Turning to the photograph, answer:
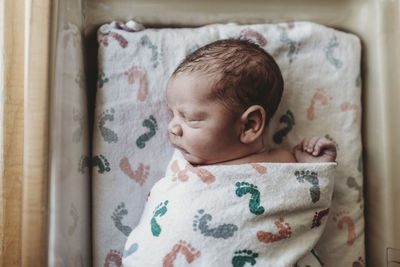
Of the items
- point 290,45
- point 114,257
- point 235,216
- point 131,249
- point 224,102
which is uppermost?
point 290,45

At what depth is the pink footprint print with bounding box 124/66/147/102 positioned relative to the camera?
3.35 feet

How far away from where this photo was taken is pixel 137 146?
3.34 feet

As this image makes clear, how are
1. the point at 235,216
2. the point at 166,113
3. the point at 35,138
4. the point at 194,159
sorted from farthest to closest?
the point at 166,113
the point at 194,159
the point at 235,216
the point at 35,138

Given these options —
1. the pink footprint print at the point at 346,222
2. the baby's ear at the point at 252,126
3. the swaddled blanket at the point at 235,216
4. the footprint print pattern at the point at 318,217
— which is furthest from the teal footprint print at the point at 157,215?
the pink footprint print at the point at 346,222

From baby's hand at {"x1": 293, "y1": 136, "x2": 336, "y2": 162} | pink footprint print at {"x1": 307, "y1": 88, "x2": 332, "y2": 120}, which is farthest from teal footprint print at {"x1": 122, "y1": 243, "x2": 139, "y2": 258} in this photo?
pink footprint print at {"x1": 307, "y1": 88, "x2": 332, "y2": 120}

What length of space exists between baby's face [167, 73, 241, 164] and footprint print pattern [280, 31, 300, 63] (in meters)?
0.30

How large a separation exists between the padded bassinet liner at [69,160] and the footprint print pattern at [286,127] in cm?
50

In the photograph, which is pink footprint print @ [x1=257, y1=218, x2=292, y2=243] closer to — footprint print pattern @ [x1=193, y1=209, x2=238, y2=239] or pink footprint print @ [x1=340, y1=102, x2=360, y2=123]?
footprint print pattern @ [x1=193, y1=209, x2=238, y2=239]

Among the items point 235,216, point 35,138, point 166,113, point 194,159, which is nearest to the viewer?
point 35,138

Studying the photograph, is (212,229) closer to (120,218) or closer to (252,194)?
(252,194)

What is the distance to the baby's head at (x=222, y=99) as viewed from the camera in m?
0.86

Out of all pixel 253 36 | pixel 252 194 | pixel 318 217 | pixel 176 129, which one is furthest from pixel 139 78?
pixel 318 217

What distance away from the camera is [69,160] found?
818mm

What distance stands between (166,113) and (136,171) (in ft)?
0.56
